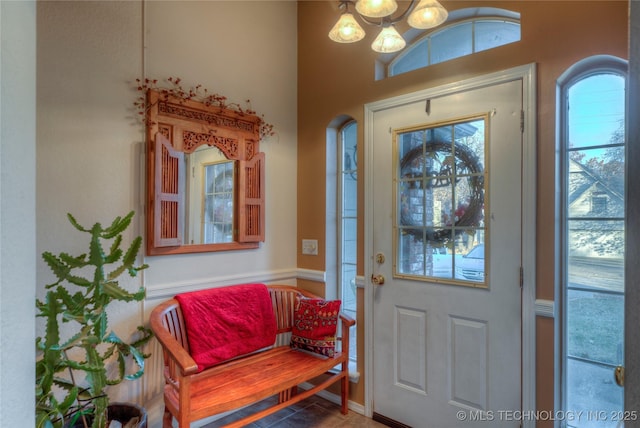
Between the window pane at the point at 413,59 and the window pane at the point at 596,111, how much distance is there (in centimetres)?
90

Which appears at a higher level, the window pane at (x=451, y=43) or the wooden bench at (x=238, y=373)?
the window pane at (x=451, y=43)

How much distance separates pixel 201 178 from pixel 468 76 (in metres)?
1.79

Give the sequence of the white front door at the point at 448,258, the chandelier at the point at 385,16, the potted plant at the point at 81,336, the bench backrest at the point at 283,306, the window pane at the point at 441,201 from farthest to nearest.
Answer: the bench backrest at the point at 283,306
the window pane at the point at 441,201
the white front door at the point at 448,258
the chandelier at the point at 385,16
the potted plant at the point at 81,336

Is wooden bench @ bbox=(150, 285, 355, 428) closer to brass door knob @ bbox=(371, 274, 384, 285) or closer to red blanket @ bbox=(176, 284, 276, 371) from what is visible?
red blanket @ bbox=(176, 284, 276, 371)

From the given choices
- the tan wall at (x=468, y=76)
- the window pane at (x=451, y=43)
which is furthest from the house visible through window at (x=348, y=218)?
the window pane at (x=451, y=43)

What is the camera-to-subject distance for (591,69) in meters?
1.73

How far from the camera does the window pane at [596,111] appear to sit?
1.68 m

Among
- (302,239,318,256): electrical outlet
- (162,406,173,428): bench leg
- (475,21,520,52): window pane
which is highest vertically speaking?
(475,21,520,52): window pane

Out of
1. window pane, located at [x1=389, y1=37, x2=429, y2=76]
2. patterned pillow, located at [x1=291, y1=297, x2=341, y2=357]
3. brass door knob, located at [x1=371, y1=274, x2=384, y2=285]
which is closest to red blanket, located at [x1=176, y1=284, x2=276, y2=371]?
patterned pillow, located at [x1=291, y1=297, x2=341, y2=357]

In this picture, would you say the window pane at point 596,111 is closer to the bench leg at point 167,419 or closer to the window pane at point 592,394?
the window pane at point 592,394

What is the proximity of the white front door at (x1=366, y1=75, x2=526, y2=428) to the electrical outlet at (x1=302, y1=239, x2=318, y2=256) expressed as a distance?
1.76ft

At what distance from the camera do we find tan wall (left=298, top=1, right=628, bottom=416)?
1.70m

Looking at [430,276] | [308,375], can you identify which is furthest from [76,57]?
[430,276]

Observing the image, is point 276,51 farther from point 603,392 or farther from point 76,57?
point 603,392
